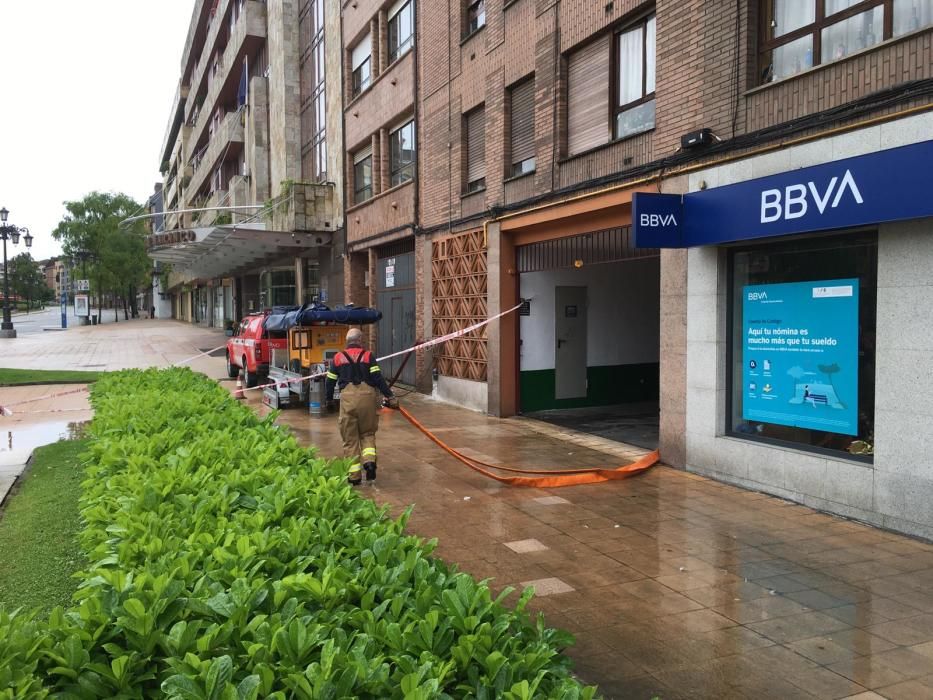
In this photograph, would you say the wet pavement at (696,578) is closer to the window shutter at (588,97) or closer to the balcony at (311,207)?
the window shutter at (588,97)

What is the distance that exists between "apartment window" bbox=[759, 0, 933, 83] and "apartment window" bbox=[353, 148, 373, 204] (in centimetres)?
1409

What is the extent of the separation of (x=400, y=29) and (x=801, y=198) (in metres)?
14.4

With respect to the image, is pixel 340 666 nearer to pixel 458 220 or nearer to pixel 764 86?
pixel 764 86

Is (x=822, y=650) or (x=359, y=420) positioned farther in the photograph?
(x=359, y=420)

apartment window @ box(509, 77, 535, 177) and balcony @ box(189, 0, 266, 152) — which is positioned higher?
balcony @ box(189, 0, 266, 152)

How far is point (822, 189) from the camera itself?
22.1ft

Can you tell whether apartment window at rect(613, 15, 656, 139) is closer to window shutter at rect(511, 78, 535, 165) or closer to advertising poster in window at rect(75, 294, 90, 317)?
window shutter at rect(511, 78, 535, 165)

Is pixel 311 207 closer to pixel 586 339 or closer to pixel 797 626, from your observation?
pixel 586 339

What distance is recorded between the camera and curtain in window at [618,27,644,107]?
10.2 m

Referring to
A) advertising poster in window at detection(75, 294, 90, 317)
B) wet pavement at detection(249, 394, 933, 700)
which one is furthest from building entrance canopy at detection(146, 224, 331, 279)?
advertising poster in window at detection(75, 294, 90, 317)

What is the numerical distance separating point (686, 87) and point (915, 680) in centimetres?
693

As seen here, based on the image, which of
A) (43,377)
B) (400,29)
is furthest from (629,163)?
(43,377)

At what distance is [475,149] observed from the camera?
48.7ft

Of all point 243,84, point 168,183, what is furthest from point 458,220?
point 168,183
